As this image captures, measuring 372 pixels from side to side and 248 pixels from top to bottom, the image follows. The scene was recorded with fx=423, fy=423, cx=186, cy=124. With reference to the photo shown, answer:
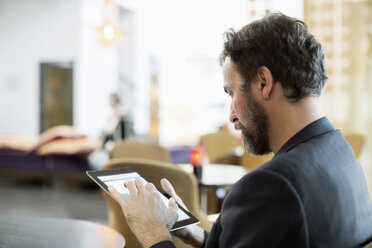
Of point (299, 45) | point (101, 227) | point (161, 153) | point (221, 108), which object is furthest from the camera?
→ point (221, 108)

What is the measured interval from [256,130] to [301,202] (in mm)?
291

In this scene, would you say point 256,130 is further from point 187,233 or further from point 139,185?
point 187,233

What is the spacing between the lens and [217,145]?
4.77 m

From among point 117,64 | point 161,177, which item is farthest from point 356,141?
point 117,64

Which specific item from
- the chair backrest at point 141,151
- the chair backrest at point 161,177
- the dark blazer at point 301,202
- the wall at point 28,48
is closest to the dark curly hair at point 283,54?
the dark blazer at point 301,202

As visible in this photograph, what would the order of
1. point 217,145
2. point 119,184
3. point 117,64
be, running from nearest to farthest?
point 119,184 < point 217,145 < point 117,64

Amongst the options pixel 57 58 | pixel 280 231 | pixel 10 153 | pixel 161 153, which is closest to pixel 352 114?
pixel 161 153

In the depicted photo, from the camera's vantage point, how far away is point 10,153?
604 centimetres

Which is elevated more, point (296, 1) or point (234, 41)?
point (296, 1)

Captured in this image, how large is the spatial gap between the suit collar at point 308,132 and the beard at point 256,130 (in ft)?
0.26

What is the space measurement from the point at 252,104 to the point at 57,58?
8654mm

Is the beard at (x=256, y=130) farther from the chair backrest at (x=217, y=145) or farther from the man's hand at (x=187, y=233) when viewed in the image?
the chair backrest at (x=217, y=145)

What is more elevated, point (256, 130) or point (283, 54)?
point (283, 54)

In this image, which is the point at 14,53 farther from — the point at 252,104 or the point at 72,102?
Answer: the point at 252,104
